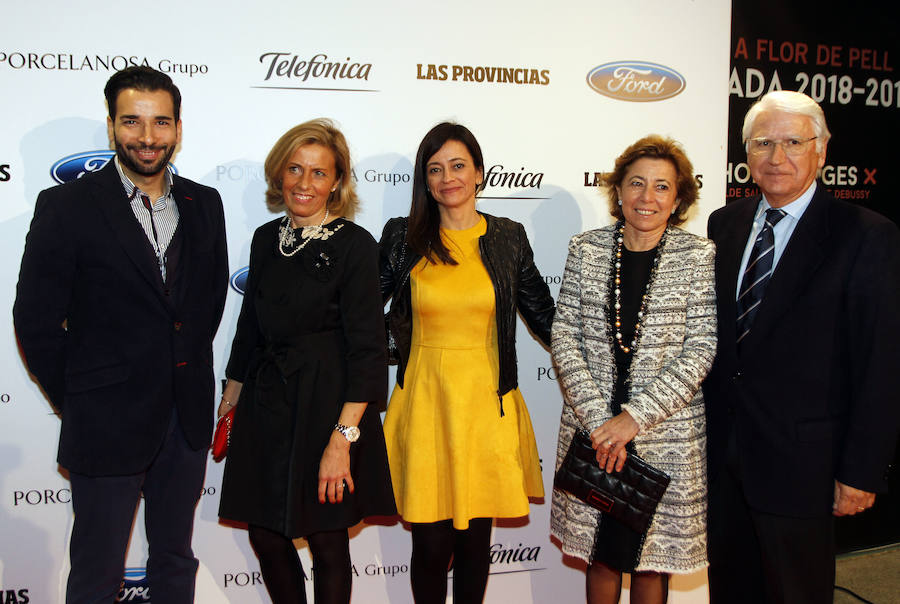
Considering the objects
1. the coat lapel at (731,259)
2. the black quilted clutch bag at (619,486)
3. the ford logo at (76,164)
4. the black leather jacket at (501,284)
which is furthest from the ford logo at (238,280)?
the coat lapel at (731,259)

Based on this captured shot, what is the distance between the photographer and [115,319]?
6.96ft

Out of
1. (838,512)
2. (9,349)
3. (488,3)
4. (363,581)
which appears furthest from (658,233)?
(9,349)

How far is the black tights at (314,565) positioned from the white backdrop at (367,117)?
758 mm

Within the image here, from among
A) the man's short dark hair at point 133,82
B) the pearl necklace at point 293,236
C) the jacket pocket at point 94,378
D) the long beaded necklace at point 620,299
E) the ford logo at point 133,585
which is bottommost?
the ford logo at point 133,585

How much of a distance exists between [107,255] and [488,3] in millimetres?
2022

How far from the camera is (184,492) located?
7.63ft

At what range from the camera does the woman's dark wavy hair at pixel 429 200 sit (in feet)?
8.23

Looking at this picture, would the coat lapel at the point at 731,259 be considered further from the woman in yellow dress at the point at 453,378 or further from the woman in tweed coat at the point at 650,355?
the woman in yellow dress at the point at 453,378

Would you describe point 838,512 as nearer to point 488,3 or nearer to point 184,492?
point 184,492

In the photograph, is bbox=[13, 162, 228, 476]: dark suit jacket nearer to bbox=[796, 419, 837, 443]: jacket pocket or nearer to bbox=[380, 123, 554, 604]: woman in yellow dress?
bbox=[380, 123, 554, 604]: woman in yellow dress

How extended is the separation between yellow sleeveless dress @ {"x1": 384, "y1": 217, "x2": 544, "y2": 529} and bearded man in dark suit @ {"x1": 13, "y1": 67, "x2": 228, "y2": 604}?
32.1 inches

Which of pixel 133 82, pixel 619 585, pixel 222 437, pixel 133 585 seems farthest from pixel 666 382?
pixel 133 585

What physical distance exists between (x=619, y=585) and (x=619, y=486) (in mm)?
476

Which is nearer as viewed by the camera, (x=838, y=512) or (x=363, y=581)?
(x=838, y=512)
